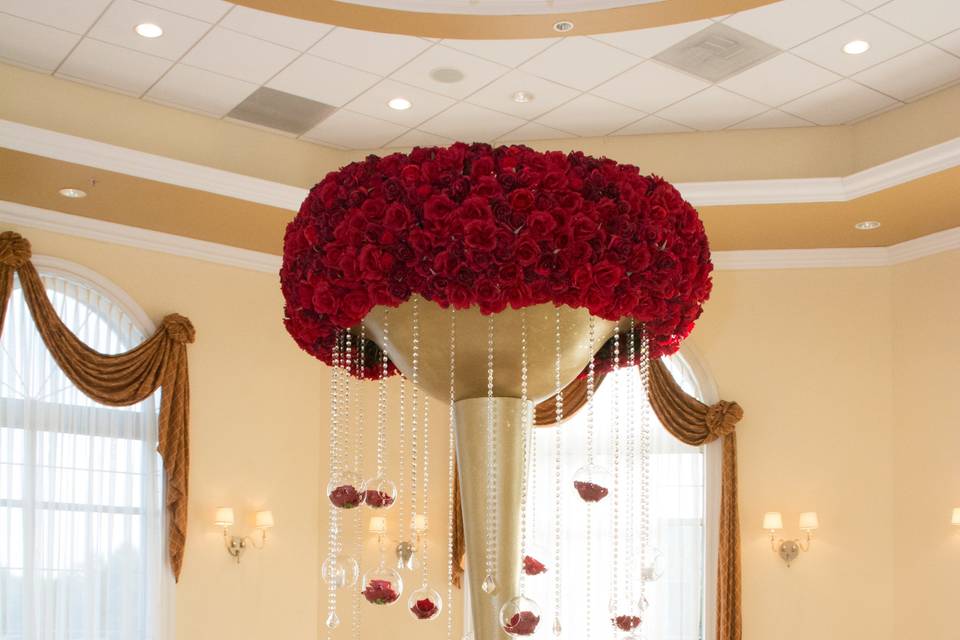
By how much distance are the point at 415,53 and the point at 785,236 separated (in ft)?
10.8

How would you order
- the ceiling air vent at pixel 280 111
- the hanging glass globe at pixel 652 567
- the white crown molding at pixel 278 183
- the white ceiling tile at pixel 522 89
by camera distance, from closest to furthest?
the hanging glass globe at pixel 652 567 → the white crown molding at pixel 278 183 → the white ceiling tile at pixel 522 89 → the ceiling air vent at pixel 280 111

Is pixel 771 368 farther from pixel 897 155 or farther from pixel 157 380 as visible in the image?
pixel 157 380

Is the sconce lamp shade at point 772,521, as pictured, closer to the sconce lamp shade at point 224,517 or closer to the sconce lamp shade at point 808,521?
the sconce lamp shade at point 808,521

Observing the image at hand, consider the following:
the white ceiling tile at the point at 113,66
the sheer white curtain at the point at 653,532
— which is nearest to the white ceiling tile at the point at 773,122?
the sheer white curtain at the point at 653,532

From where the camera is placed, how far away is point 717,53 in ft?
23.8

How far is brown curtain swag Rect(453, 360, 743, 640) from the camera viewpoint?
880 centimetres

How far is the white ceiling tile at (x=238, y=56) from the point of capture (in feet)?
23.3

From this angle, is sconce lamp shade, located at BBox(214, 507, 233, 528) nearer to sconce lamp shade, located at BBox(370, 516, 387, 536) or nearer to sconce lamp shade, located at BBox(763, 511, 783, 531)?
sconce lamp shade, located at BBox(370, 516, 387, 536)

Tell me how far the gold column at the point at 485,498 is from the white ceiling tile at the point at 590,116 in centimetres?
539

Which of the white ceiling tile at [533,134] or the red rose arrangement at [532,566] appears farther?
the white ceiling tile at [533,134]

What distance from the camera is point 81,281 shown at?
8539 millimetres

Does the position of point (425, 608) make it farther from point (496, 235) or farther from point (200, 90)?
point (200, 90)

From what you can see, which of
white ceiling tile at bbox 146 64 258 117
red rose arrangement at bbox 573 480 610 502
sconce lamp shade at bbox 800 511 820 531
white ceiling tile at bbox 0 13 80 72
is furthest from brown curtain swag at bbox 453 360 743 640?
red rose arrangement at bbox 573 480 610 502

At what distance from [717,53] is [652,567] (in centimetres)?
445
